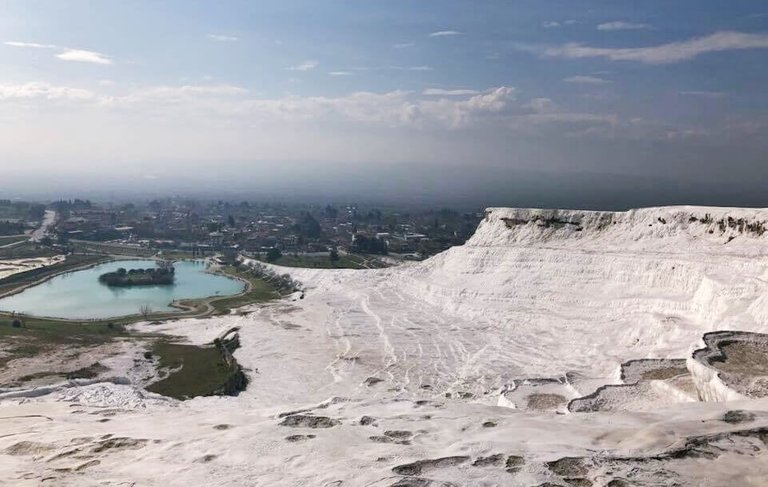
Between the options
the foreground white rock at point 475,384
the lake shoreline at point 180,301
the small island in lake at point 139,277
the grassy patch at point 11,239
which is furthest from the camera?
the grassy patch at point 11,239

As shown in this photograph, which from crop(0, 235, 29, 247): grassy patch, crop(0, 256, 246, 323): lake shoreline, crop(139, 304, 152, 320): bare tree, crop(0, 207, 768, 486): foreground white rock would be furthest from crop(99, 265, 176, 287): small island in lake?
crop(0, 235, 29, 247): grassy patch

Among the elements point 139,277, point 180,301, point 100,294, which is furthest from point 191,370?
point 139,277

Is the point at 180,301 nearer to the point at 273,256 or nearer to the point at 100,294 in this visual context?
the point at 100,294

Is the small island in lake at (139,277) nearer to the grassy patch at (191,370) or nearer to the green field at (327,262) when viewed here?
the green field at (327,262)

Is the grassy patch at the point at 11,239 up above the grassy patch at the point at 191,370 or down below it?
above

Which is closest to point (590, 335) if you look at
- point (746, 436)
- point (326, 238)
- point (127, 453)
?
point (746, 436)

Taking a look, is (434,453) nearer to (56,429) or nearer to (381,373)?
(56,429)

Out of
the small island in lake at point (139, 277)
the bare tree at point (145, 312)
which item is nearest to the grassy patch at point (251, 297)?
the bare tree at point (145, 312)

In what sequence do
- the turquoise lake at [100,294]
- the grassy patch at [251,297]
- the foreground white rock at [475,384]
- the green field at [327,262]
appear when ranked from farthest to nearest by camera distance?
the green field at [327,262], the turquoise lake at [100,294], the grassy patch at [251,297], the foreground white rock at [475,384]
